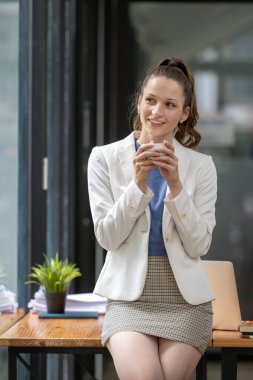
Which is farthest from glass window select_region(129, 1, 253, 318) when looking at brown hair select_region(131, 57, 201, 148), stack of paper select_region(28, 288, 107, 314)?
brown hair select_region(131, 57, 201, 148)

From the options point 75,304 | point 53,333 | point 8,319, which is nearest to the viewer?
point 53,333

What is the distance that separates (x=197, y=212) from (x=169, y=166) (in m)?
0.20

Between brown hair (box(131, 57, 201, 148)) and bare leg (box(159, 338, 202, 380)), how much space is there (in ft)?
2.62

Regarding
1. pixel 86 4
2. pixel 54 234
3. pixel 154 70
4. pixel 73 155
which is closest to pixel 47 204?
pixel 54 234

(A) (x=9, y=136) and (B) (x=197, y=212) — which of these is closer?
(B) (x=197, y=212)

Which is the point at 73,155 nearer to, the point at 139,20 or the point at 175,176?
the point at 139,20

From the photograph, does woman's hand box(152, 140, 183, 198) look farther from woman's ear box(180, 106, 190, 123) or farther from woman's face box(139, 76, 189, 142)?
woman's ear box(180, 106, 190, 123)

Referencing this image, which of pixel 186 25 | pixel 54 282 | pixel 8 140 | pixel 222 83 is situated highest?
pixel 186 25

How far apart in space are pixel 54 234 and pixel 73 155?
0.55m

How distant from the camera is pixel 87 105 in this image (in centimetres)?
566

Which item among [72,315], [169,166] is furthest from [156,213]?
[72,315]

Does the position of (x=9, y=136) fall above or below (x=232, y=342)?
above

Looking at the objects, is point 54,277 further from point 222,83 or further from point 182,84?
point 222,83

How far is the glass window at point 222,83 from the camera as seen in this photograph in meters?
6.11
